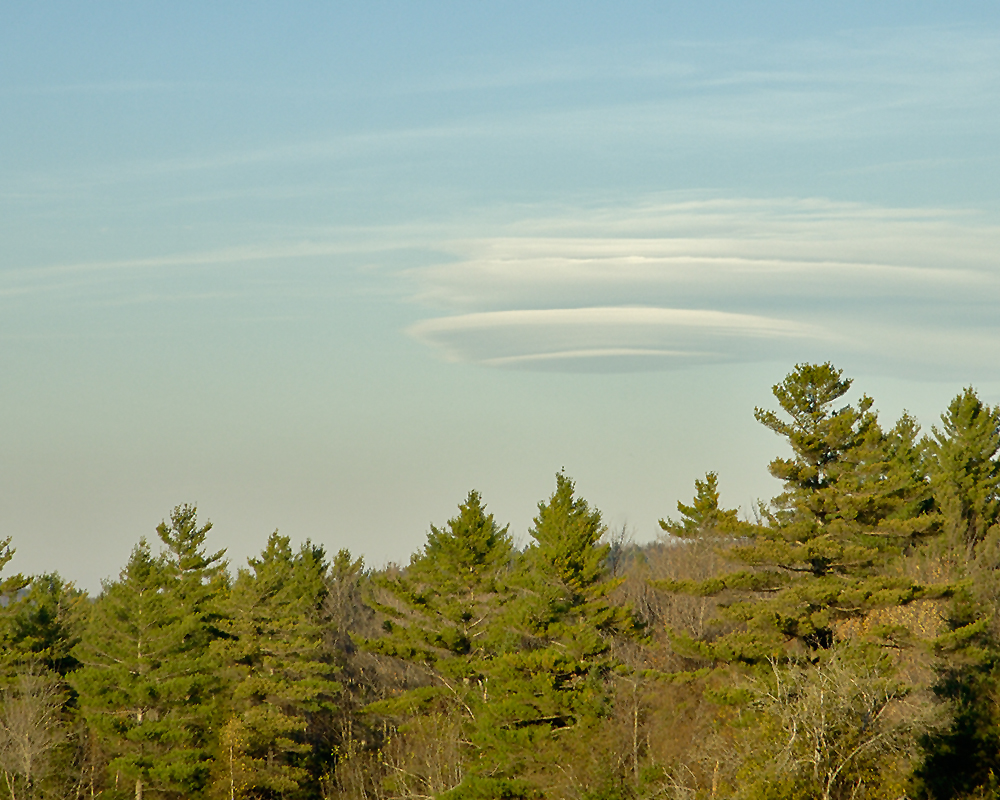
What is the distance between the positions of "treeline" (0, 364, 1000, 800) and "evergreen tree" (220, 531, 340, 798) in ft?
0.42

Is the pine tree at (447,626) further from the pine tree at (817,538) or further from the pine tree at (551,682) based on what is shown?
the pine tree at (817,538)

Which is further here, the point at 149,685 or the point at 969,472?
the point at 969,472

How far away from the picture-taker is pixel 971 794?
34156mm

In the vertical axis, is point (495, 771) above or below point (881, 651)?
below

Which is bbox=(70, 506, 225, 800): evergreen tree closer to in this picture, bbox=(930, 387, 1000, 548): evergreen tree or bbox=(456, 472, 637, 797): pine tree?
bbox=(456, 472, 637, 797): pine tree

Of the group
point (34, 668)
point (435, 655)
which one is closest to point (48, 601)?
point (34, 668)

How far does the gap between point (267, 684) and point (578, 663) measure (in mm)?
18113

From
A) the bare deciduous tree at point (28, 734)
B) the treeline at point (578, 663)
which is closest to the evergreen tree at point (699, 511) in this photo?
the treeline at point (578, 663)

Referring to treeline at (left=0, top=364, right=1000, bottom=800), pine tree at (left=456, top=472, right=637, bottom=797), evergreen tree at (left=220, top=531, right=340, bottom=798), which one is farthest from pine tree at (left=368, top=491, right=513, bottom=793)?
A: pine tree at (left=456, top=472, right=637, bottom=797)

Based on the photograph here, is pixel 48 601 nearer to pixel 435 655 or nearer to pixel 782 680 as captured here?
pixel 435 655

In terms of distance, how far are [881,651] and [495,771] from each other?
12.6 m

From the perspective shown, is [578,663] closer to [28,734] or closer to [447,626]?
[447,626]

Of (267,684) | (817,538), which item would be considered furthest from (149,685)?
(817,538)

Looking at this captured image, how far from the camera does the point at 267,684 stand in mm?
53531
